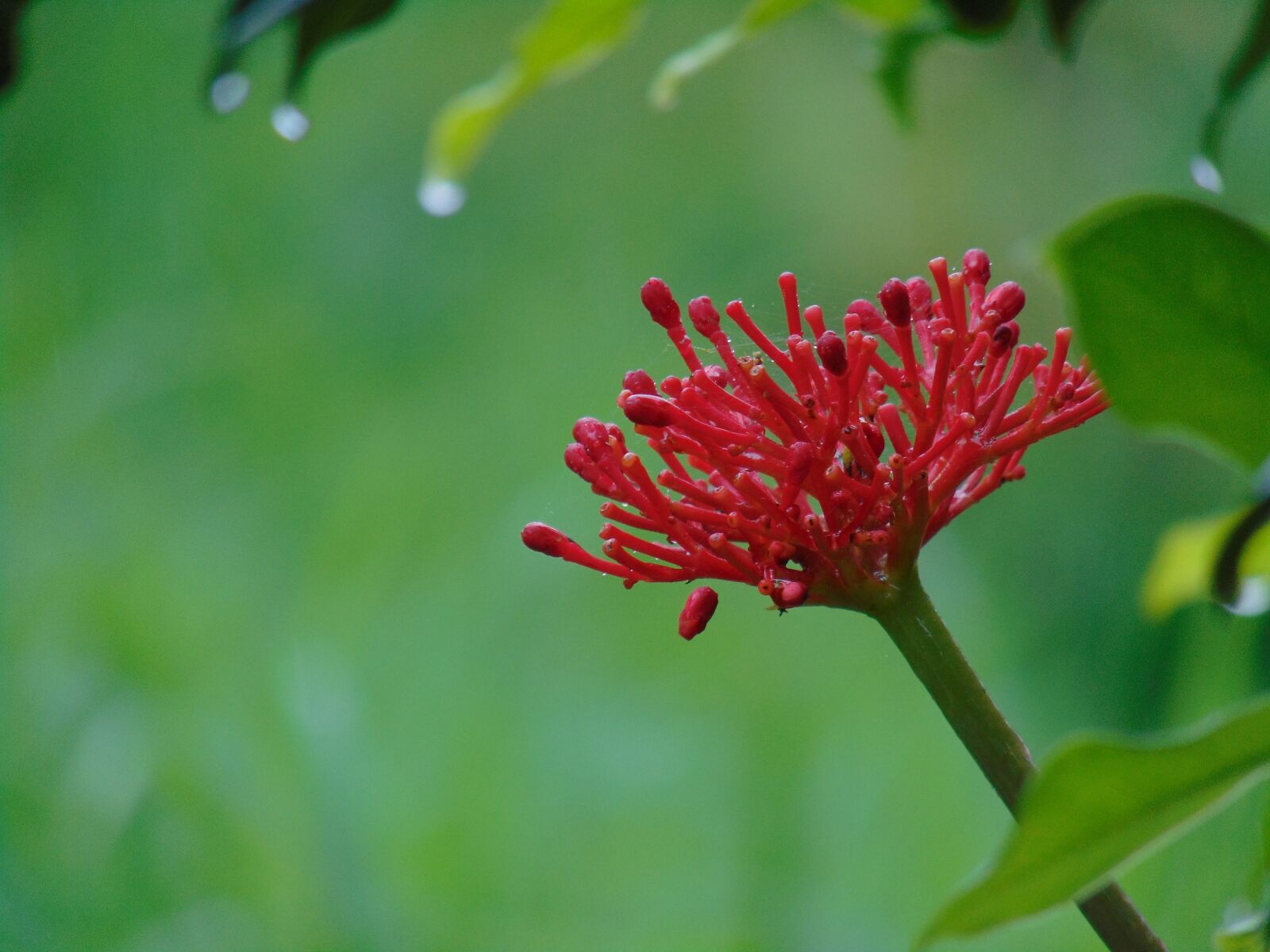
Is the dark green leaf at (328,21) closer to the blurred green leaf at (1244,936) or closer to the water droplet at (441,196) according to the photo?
the water droplet at (441,196)

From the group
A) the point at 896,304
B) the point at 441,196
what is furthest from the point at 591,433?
the point at 441,196

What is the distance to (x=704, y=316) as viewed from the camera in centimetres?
44

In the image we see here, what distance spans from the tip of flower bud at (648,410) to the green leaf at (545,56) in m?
0.27

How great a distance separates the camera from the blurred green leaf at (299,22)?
459 mm

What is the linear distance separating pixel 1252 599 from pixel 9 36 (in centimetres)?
49

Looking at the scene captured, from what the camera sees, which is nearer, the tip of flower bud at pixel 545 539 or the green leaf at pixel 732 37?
the tip of flower bud at pixel 545 539

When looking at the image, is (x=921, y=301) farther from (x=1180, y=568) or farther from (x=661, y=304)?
(x=1180, y=568)

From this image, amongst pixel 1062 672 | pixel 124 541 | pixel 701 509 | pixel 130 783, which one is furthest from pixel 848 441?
pixel 1062 672

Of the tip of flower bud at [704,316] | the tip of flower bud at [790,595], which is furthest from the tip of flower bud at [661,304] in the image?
the tip of flower bud at [790,595]

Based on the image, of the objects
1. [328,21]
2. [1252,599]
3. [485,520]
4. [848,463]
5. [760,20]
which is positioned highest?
[328,21]

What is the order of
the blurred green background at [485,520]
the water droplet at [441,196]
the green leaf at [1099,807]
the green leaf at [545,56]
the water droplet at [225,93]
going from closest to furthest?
the green leaf at [1099,807], the water droplet at [225,93], the green leaf at [545,56], the water droplet at [441,196], the blurred green background at [485,520]

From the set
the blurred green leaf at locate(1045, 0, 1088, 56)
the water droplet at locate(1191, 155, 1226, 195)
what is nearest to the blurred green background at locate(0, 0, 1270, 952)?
the water droplet at locate(1191, 155, 1226, 195)

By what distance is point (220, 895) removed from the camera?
164 cm

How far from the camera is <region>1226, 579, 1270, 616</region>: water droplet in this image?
0.35 m
